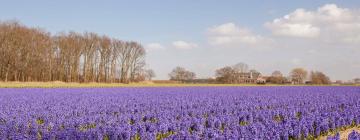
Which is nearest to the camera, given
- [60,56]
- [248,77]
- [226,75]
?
[60,56]

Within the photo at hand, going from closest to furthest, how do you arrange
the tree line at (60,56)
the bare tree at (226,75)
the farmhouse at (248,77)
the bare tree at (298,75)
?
the tree line at (60,56), the bare tree at (226,75), the farmhouse at (248,77), the bare tree at (298,75)

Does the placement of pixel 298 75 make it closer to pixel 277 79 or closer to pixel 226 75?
pixel 277 79

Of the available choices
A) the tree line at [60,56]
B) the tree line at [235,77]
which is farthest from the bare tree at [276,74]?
the tree line at [60,56]

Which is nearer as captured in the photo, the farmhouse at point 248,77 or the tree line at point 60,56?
the tree line at point 60,56

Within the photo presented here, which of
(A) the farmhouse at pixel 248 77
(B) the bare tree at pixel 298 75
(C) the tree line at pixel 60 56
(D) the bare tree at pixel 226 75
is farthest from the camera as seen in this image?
(B) the bare tree at pixel 298 75

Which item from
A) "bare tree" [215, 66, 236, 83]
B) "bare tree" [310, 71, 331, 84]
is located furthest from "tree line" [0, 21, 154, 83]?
"bare tree" [310, 71, 331, 84]

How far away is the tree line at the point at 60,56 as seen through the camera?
53.9 metres

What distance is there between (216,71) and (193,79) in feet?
20.0

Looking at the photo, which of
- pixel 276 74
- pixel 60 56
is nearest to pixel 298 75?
pixel 276 74

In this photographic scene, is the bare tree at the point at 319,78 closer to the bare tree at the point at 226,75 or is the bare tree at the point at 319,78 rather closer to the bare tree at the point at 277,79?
the bare tree at the point at 277,79

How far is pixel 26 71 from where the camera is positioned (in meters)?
55.6

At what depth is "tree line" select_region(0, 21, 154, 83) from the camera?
177 ft

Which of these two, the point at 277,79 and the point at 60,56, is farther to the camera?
the point at 277,79

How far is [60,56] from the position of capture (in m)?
61.7
